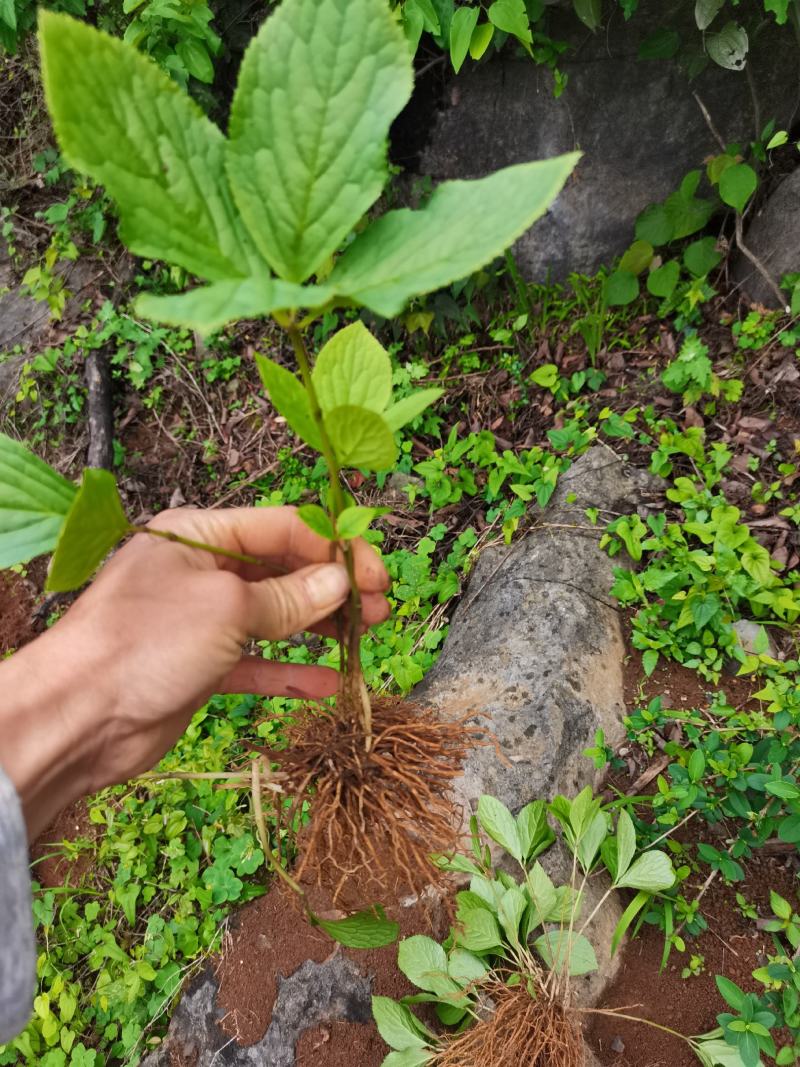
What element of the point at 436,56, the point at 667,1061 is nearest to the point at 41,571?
the point at 436,56

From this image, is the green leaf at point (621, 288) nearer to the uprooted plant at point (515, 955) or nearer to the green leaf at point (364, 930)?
the uprooted plant at point (515, 955)

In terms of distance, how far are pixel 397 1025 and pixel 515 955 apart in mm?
265

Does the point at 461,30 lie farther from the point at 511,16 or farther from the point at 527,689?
the point at 527,689

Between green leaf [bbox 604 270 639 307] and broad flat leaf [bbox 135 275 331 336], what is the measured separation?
2.27 m

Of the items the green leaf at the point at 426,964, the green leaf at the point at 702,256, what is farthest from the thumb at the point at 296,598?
the green leaf at the point at 702,256

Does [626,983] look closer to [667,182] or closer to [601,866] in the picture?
[601,866]

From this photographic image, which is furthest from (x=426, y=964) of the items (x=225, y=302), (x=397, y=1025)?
(x=225, y=302)

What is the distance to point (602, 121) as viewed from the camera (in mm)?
2514

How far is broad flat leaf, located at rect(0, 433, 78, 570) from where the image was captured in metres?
0.77

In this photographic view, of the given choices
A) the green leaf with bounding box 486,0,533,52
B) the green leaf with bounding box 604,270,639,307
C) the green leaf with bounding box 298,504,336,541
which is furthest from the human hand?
the green leaf with bounding box 604,270,639,307

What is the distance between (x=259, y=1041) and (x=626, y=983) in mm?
817

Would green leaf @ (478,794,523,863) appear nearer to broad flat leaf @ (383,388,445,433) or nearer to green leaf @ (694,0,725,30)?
broad flat leaf @ (383,388,445,433)

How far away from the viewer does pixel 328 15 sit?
0.59 m

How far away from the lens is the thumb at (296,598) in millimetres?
994
